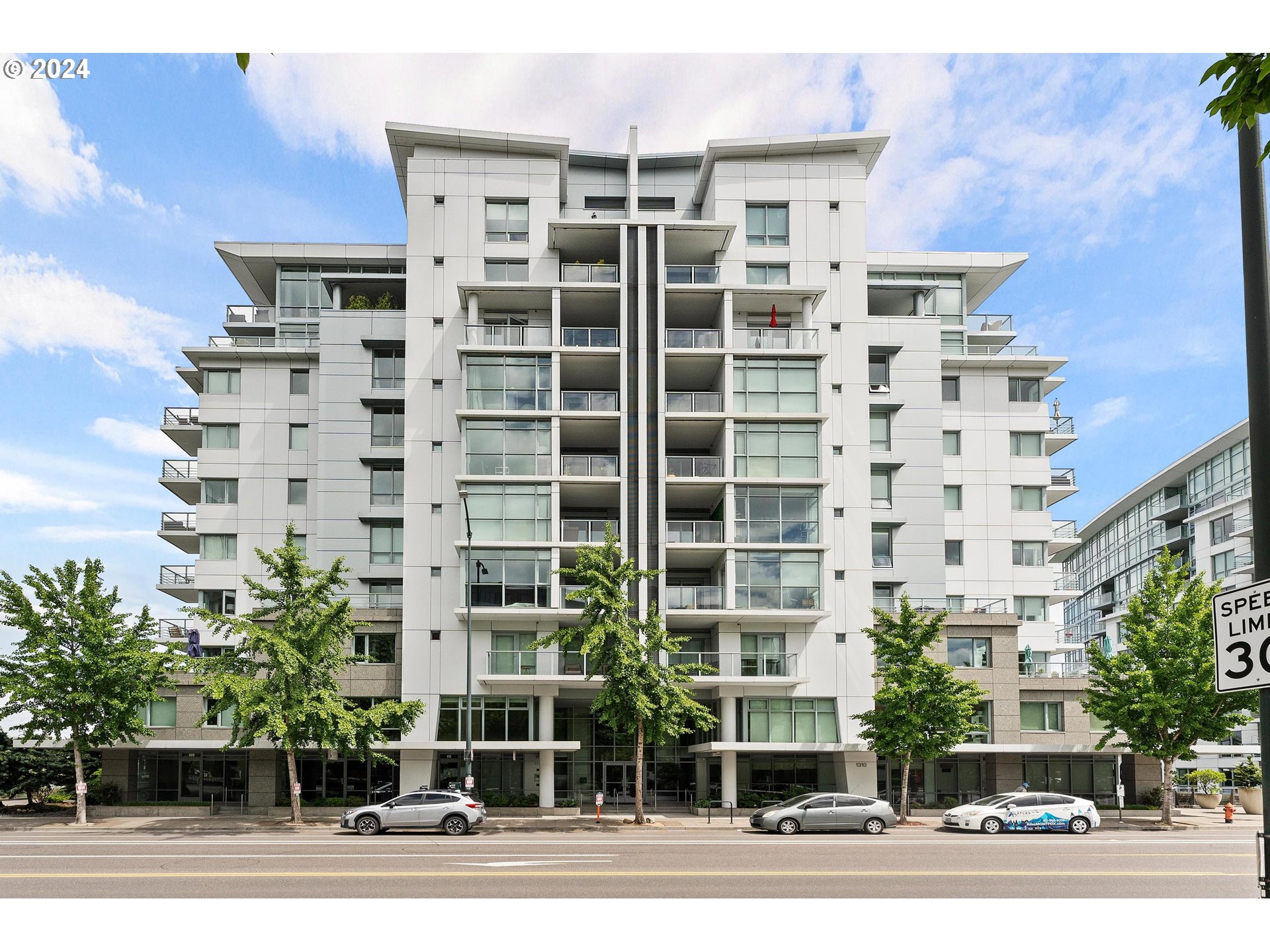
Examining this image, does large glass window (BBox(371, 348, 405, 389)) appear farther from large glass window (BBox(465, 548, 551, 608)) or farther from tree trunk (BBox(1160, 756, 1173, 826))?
tree trunk (BBox(1160, 756, 1173, 826))

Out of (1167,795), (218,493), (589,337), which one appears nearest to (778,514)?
(589,337)

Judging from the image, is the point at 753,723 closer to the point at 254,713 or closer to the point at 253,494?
the point at 254,713

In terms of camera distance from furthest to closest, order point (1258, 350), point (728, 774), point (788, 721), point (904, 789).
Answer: point (788, 721)
point (728, 774)
point (904, 789)
point (1258, 350)

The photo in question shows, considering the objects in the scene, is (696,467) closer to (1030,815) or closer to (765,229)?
(765,229)

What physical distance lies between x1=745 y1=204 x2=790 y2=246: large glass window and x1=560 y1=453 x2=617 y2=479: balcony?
12365 mm

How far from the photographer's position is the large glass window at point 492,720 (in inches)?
1730

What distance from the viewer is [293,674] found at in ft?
121

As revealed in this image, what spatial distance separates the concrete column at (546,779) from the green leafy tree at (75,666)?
600 inches

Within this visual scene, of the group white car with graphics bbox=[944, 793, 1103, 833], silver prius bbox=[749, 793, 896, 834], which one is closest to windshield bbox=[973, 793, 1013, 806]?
white car with graphics bbox=[944, 793, 1103, 833]

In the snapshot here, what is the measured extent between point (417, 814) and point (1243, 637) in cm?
2904

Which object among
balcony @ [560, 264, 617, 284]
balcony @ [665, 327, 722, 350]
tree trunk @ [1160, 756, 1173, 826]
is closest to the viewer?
tree trunk @ [1160, 756, 1173, 826]

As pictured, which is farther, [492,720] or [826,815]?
[492,720]

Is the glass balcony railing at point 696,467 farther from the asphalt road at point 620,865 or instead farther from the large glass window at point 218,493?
the large glass window at point 218,493

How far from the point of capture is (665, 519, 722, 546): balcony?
45.1m
